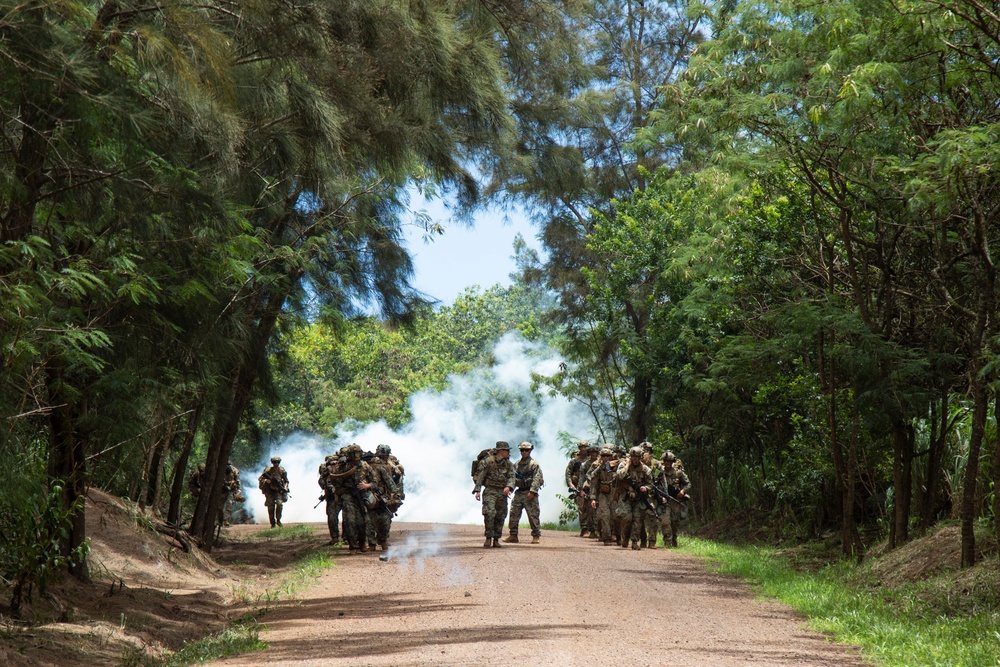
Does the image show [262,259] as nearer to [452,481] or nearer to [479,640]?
[479,640]

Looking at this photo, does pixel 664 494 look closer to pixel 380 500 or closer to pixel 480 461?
pixel 480 461

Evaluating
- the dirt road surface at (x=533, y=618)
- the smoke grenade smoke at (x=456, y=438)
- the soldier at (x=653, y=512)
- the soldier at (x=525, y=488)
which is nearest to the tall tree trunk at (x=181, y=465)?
the dirt road surface at (x=533, y=618)

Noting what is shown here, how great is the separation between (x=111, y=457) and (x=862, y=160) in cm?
863

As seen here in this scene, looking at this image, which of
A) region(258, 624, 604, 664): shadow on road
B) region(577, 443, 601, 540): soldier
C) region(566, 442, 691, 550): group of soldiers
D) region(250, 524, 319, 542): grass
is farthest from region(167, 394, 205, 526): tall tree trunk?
region(577, 443, 601, 540): soldier

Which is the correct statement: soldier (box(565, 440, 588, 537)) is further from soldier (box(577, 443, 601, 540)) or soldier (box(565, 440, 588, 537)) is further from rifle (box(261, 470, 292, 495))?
rifle (box(261, 470, 292, 495))

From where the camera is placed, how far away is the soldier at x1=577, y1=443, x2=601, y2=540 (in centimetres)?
2413

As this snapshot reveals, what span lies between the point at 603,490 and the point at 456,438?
31.0 m

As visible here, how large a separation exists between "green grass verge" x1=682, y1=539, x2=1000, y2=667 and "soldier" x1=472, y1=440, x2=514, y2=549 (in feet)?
15.9

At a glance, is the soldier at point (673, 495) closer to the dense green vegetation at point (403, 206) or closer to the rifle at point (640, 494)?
the rifle at point (640, 494)

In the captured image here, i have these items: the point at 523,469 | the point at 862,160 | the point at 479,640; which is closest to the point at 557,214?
the point at 523,469

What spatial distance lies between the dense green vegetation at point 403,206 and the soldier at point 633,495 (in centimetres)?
190

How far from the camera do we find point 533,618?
10312 mm

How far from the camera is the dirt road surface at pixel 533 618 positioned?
827 cm

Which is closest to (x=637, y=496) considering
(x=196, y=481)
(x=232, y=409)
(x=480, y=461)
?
(x=480, y=461)
